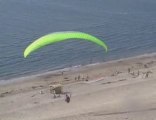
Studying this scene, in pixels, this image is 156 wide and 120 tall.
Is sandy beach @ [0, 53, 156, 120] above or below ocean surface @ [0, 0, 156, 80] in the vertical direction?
below

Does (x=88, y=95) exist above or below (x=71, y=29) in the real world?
below

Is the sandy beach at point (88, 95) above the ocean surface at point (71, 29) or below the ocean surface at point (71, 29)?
below

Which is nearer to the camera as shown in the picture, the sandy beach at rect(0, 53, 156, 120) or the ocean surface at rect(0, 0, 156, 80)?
the sandy beach at rect(0, 53, 156, 120)

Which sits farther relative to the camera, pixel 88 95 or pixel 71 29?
pixel 71 29

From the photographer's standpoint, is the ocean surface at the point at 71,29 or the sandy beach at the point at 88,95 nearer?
the sandy beach at the point at 88,95
